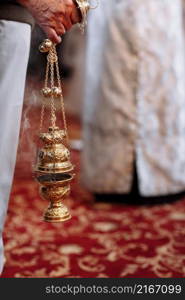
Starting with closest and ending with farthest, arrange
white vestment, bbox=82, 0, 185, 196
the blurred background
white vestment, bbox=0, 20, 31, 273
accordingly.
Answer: white vestment, bbox=0, 20, 31, 273, the blurred background, white vestment, bbox=82, 0, 185, 196

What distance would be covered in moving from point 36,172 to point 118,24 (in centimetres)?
143

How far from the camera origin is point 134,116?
8.14 feet

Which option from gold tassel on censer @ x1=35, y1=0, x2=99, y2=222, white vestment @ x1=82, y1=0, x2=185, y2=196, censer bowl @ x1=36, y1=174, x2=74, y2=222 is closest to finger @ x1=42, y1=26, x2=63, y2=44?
gold tassel on censer @ x1=35, y1=0, x2=99, y2=222

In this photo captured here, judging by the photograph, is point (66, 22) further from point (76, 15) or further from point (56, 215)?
point (56, 215)

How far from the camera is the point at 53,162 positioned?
3.98 feet

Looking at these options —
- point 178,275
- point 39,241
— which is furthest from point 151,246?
point 39,241

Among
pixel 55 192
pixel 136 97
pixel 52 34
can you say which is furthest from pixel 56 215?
pixel 136 97

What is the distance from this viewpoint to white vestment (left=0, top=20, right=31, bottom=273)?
1107mm

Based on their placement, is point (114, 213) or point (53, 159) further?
point (114, 213)

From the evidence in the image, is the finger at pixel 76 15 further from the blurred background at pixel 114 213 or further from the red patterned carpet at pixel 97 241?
the red patterned carpet at pixel 97 241

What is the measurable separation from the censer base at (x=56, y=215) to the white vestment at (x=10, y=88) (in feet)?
0.43

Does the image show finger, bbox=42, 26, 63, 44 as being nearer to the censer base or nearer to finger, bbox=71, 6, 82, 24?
finger, bbox=71, 6, 82, 24

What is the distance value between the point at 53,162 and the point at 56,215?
0.15 meters

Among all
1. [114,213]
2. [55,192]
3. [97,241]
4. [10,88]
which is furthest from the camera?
[114,213]
